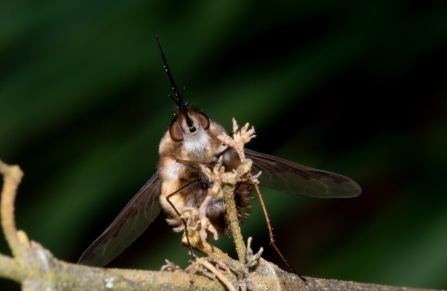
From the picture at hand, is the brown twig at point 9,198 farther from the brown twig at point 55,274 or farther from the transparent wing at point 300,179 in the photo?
the transparent wing at point 300,179

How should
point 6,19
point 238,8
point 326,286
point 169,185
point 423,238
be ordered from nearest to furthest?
point 326,286 < point 169,185 < point 423,238 < point 6,19 < point 238,8

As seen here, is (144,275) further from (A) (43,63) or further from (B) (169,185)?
(A) (43,63)

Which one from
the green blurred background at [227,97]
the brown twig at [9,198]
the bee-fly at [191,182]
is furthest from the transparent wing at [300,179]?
the brown twig at [9,198]

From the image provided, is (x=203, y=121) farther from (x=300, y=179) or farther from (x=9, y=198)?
(x=9, y=198)

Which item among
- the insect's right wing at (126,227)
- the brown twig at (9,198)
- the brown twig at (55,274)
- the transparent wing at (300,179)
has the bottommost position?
the insect's right wing at (126,227)

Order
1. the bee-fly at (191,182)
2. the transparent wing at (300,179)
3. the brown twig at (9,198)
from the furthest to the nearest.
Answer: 1. the transparent wing at (300,179)
2. the bee-fly at (191,182)
3. the brown twig at (9,198)

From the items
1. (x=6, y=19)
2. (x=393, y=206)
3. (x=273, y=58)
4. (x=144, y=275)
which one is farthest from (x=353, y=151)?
(x=144, y=275)

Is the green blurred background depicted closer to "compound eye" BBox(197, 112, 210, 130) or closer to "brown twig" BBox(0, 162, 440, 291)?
"compound eye" BBox(197, 112, 210, 130)
